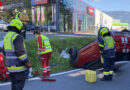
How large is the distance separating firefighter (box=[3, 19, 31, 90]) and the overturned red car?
3.74 m

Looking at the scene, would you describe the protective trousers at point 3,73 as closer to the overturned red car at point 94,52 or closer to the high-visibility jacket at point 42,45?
the high-visibility jacket at point 42,45

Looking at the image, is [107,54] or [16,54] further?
[107,54]

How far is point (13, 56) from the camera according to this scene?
10.9 ft

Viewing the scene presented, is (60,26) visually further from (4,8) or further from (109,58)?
(109,58)

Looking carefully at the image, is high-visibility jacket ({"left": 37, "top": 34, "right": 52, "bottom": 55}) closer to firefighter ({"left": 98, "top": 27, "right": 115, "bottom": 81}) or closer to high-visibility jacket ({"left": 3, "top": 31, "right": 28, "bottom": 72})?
firefighter ({"left": 98, "top": 27, "right": 115, "bottom": 81})

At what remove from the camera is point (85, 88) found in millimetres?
4816

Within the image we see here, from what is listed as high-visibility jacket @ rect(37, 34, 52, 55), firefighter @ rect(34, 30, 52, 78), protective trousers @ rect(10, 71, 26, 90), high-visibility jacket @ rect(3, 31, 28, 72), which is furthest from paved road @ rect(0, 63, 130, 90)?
high-visibility jacket @ rect(3, 31, 28, 72)

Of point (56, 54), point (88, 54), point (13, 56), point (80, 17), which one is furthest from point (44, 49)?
point (80, 17)

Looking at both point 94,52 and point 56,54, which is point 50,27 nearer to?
point 56,54

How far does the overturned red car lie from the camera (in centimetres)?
677

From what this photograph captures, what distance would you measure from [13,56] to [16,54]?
0.11m

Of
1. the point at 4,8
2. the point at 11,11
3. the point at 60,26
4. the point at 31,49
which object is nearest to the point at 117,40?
the point at 31,49

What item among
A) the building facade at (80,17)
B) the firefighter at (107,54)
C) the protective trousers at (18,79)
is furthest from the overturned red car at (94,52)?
the building facade at (80,17)

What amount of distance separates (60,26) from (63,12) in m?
2.22
